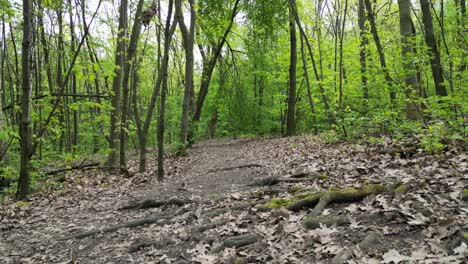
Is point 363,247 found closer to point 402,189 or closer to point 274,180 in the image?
point 402,189

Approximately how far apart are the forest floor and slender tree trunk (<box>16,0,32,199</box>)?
2.14 feet

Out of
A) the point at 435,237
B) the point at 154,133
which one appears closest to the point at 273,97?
the point at 154,133

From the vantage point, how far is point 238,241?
396cm

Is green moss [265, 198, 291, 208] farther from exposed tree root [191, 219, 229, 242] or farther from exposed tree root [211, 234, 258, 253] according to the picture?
exposed tree root [211, 234, 258, 253]

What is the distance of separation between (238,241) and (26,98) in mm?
6527

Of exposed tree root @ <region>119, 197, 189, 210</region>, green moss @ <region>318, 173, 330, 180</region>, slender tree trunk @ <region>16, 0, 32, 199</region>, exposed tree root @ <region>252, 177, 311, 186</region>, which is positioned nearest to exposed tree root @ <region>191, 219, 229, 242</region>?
exposed tree root @ <region>119, 197, 189, 210</region>

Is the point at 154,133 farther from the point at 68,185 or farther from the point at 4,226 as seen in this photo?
the point at 4,226

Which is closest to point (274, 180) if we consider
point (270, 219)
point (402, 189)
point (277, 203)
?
point (277, 203)

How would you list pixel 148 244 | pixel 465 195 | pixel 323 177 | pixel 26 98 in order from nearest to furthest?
pixel 465 195, pixel 148 244, pixel 323 177, pixel 26 98

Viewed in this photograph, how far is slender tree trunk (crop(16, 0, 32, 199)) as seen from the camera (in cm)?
763

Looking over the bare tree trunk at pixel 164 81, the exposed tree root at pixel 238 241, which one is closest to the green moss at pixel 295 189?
the exposed tree root at pixel 238 241

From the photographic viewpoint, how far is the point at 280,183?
6418mm

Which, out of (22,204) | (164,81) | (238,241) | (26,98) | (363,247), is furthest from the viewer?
(164,81)

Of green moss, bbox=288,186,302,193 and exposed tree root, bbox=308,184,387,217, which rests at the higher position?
exposed tree root, bbox=308,184,387,217
